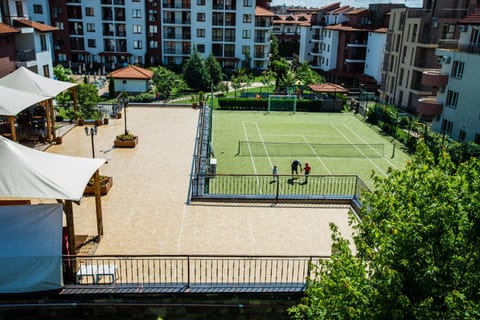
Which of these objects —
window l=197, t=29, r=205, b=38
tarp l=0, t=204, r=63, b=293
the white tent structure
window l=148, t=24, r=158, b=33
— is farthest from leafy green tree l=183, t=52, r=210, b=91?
tarp l=0, t=204, r=63, b=293

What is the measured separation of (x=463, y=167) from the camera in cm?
1033

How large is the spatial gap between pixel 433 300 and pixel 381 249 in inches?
51.2

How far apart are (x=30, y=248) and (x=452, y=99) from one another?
35725 millimetres

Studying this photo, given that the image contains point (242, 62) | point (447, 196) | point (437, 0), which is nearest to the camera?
point (447, 196)

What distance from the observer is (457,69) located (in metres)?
37.4

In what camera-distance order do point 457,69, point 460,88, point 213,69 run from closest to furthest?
point 460,88
point 457,69
point 213,69

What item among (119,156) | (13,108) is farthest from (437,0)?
(13,108)

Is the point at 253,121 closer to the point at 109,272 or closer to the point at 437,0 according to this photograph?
the point at 437,0

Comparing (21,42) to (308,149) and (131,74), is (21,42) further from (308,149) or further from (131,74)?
(308,149)

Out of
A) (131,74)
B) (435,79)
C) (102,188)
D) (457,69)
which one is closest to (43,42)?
(131,74)

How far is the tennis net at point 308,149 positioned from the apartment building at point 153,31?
135 ft

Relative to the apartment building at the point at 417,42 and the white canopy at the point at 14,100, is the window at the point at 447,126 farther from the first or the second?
the white canopy at the point at 14,100

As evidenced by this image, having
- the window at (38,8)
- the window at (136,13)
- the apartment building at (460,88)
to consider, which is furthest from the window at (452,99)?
the window at (38,8)

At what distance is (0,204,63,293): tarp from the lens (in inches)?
482
